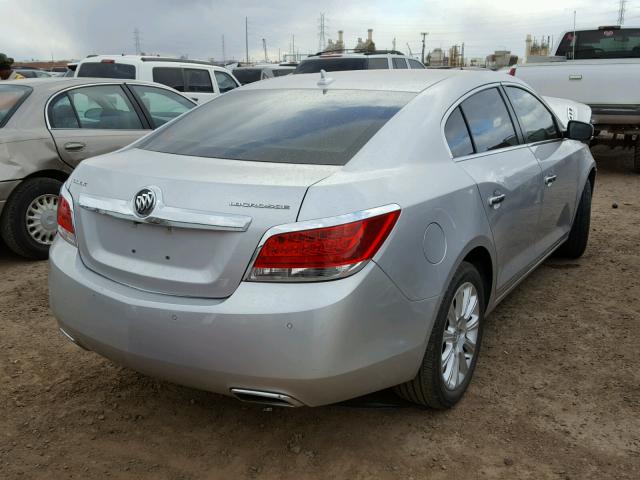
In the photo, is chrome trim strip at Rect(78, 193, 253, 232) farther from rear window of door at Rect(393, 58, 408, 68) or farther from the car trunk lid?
A: rear window of door at Rect(393, 58, 408, 68)

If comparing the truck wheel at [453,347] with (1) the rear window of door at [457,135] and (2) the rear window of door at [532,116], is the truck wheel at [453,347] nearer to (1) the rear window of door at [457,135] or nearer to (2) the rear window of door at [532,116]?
(1) the rear window of door at [457,135]

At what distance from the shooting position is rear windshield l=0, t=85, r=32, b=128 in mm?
5426

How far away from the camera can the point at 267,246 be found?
7.36ft

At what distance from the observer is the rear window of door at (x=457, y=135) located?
3033mm

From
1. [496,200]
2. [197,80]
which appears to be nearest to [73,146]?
[496,200]

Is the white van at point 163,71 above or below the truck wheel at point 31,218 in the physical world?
above

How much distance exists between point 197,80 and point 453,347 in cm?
985

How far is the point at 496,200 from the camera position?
3178mm

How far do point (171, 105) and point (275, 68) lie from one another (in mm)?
11613

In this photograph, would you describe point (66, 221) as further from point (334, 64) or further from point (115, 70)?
point (334, 64)

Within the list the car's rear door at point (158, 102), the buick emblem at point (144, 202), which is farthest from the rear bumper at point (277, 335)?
the car's rear door at point (158, 102)

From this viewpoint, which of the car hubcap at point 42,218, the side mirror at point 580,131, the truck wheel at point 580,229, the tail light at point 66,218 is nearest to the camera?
the tail light at point 66,218

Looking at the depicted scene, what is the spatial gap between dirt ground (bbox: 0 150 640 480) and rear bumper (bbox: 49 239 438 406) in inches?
16.8

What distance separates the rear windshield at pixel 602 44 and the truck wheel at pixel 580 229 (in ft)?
22.4
